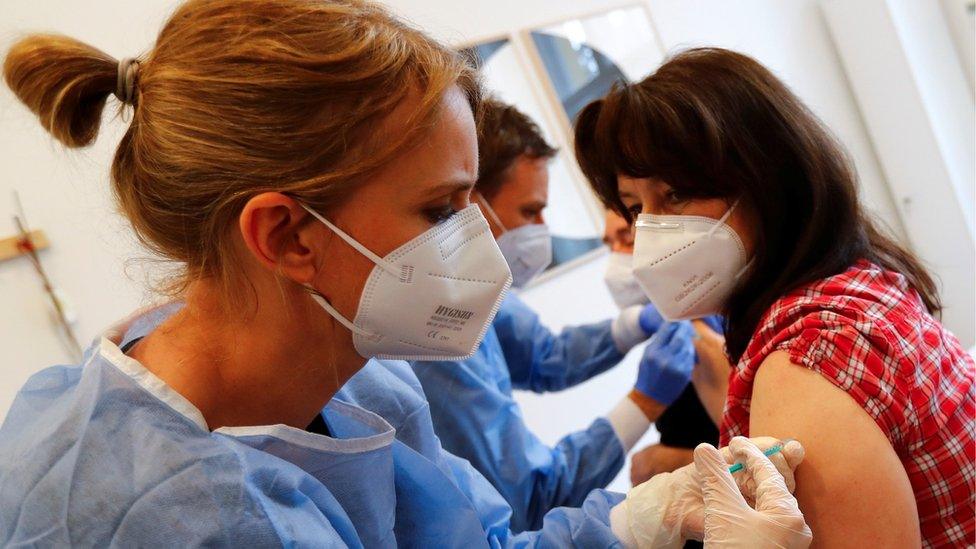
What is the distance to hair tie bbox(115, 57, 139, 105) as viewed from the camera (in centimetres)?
102

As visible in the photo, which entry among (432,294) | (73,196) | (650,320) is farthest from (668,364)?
(73,196)

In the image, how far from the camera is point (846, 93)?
427 cm

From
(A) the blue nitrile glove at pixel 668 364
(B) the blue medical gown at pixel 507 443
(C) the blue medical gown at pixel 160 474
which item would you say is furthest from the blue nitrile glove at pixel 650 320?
(C) the blue medical gown at pixel 160 474

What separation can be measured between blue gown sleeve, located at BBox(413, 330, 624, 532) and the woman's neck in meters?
0.65

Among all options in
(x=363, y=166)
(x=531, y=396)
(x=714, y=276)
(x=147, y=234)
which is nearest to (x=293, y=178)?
(x=363, y=166)

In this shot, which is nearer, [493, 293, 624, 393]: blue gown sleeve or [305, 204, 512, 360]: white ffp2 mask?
[305, 204, 512, 360]: white ffp2 mask

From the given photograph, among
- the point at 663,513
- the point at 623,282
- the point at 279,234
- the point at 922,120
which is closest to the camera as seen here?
the point at 279,234

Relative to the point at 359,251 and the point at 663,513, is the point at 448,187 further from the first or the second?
the point at 663,513

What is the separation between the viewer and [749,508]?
102 cm

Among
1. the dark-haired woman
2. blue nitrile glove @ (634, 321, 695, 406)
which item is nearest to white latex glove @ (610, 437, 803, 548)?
the dark-haired woman

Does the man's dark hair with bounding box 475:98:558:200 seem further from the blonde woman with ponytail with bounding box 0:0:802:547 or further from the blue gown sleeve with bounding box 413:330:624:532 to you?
the blonde woman with ponytail with bounding box 0:0:802:547

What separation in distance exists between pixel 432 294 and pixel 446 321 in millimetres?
51

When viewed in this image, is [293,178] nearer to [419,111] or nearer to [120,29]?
[419,111]

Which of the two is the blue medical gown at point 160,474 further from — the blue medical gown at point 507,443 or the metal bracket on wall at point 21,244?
the metal bracket on wall at point 21,244
